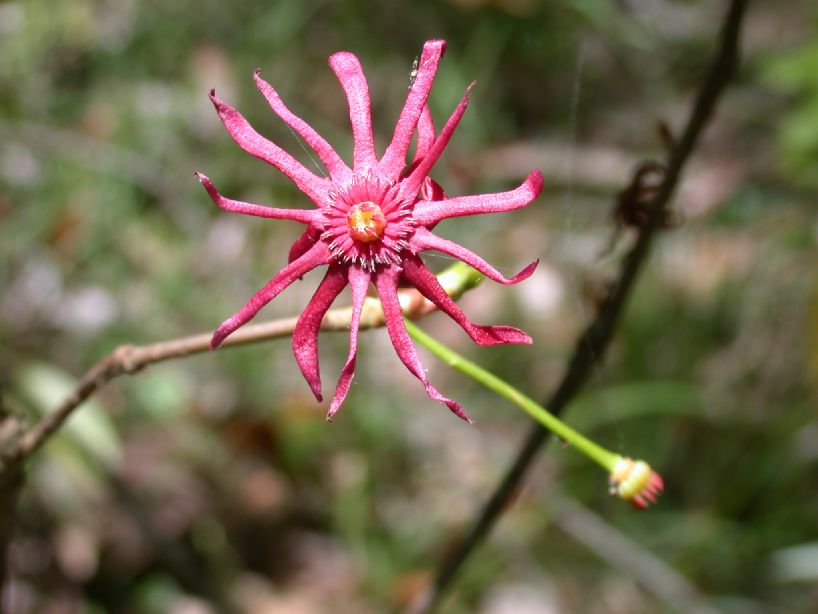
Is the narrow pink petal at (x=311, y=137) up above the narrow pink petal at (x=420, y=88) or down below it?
below

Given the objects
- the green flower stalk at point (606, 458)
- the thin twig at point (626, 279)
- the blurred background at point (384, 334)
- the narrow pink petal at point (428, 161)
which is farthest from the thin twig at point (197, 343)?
the blurred background at point (384, 334)

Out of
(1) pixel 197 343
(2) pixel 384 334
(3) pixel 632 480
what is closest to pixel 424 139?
(1) pixel 197 343

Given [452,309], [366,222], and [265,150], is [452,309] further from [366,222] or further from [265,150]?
[265,150]

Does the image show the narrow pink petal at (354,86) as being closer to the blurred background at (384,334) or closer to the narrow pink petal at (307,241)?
the narrow pink petal at (307,241)

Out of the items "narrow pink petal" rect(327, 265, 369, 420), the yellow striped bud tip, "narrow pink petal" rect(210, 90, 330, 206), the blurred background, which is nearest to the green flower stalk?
the yellow striped bud tip

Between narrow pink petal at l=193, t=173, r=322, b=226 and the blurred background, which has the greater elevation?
the blurred background

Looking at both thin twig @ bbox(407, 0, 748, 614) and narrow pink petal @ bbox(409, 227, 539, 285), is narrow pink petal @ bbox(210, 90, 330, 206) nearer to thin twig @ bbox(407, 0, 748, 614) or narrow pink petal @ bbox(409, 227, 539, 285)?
narrow pink petal @ bbox(409, 227, 539, 285)
